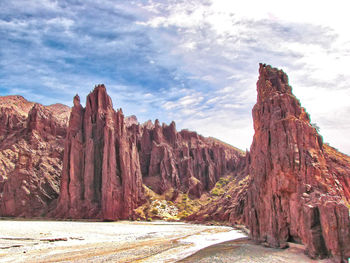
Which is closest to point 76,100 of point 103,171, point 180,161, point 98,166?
point 98,166

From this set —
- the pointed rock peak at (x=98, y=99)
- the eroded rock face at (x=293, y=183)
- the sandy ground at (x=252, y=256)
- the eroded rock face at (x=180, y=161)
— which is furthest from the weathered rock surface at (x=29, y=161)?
the eroded rock face at (x=293, y=183)

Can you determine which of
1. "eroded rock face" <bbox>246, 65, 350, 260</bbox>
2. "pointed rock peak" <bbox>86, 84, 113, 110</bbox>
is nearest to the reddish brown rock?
"pointed rock peak" <bbox>86, 84, 113, 110</bbox>

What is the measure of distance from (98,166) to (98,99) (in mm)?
21695

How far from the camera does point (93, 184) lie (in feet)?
262

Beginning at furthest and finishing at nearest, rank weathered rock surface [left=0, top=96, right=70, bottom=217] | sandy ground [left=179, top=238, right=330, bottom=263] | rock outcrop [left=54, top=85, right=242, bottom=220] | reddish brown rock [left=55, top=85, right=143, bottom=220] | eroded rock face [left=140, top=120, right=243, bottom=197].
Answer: eroded rock face [left=140, top=120, right=243, bottom=197], weathered rock surface [left=0, top=96, right=70, bottom=217], rock outcrop [left=54, top=85, right=242, bottom=220], reddish brown rock [left=55, top=85, right=143, bottom=220], sandy ground [left=179, top=238, right=330, bottom=263]

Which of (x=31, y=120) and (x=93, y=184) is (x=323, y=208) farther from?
(x=31, y=120)

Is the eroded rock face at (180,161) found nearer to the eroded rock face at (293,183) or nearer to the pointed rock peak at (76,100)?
the pointed rock peak at (76,100)

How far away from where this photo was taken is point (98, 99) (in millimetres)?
89312

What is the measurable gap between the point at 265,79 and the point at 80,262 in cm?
3493

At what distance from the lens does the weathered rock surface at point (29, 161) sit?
78.1 m

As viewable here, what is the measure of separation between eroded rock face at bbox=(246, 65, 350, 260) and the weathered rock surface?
214 feet

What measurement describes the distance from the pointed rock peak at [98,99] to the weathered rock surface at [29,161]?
22415mm

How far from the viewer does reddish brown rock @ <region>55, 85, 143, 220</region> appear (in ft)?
250

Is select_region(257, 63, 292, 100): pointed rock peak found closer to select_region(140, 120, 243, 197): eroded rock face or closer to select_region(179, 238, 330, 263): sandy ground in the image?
select_region(179, 238, 330, 263): sandy ground
